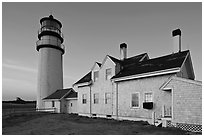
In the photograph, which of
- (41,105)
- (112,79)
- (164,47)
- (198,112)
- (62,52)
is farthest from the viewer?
(62,52)

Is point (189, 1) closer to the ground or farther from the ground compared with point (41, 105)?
farther from the ground

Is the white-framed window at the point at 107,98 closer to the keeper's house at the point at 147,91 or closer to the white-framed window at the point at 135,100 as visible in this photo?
the keeper's house at the point at 147,91

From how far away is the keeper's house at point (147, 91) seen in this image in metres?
10.5

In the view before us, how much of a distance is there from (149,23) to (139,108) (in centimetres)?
768

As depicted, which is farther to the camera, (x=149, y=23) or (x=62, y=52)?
(x=62, y=52)

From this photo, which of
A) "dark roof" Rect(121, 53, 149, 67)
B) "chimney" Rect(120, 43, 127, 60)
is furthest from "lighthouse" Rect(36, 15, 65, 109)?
"dark roof" Rect(121, 53, 149, 67)

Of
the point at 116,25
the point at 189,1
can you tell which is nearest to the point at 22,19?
the point at 116,25

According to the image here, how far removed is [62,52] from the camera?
101 ft

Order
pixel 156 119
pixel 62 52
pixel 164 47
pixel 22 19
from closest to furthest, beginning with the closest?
pixel 156 119, pixel 164 47, pixel 22 19, pixel 62 52

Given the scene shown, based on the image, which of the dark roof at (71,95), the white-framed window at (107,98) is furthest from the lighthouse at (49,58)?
the white-framed window at (107,98)

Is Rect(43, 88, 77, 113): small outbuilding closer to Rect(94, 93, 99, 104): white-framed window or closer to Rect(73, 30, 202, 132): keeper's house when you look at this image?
Rect(73, 30, 202, 132): keeper's house

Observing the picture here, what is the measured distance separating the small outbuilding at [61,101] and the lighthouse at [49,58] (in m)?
1.34

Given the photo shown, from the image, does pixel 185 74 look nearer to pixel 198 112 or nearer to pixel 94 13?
pixel 198 112

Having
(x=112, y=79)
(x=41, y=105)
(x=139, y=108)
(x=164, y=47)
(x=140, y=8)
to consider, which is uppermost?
(x=140, y=8)
